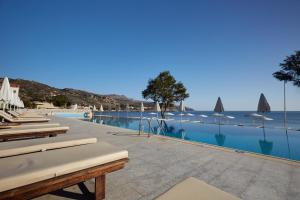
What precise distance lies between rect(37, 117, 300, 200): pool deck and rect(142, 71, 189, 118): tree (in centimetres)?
2167

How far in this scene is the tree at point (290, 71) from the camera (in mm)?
17094

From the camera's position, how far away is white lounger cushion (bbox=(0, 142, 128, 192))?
1330 mm

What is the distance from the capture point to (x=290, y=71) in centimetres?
1772

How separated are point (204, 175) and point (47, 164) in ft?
8.52

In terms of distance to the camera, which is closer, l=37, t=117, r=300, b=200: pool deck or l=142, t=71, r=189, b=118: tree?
l=37, t=117, r=300, b=200: pool deck

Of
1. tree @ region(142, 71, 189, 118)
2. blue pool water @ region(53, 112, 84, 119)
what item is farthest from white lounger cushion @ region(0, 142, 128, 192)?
blue pool water @ region(53, 112, 84, 119)

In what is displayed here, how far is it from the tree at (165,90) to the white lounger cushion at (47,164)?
2399 cm

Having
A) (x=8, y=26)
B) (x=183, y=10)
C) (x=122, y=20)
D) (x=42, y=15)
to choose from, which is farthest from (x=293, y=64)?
(x=8, y=26)

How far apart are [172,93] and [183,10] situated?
1653cm

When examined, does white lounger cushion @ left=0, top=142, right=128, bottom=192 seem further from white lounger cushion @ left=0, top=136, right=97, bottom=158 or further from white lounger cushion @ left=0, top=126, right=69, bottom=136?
white lounger cushion @ left=0, top=126, right=69, bottom=136

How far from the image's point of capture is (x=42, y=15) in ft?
37.6

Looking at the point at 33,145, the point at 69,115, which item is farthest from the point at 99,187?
the point at 69,115

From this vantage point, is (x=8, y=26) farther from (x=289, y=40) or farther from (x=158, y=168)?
(x=289, y=40)

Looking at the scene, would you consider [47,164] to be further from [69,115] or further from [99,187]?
[69,115]
